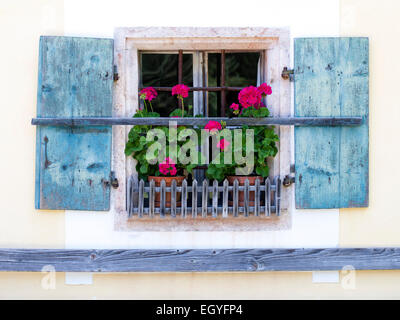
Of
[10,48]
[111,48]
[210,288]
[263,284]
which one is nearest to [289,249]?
[263,284]

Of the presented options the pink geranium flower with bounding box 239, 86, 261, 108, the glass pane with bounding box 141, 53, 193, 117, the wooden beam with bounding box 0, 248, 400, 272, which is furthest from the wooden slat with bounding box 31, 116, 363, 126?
the wooden beam with bounding box 0, 248, 400, 272

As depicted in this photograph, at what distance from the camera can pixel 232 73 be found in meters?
3.75

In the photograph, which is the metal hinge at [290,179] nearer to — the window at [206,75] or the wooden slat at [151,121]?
the wooden slat at [151,121]

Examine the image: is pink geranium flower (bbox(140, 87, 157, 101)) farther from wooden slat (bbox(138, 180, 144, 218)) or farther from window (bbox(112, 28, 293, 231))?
wooden slat (bbox(138, 180, 144, 218))

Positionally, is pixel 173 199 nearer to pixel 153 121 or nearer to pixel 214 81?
pixel 153 121

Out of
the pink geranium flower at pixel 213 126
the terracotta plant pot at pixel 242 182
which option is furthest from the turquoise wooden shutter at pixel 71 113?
the terracotta plant pot at pixel 242 182

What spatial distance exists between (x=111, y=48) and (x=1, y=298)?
73.8 inches

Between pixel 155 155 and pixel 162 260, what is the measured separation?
71cm

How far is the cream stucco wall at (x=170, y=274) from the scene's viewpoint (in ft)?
11.3

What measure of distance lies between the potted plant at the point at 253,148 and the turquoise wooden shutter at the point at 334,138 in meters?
0.22

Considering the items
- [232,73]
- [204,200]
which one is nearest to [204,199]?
[204,200]

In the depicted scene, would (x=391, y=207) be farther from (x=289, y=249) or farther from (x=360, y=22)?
(x=360, y=22)

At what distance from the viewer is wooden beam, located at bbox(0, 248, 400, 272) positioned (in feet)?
11.1

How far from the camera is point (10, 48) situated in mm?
3436
